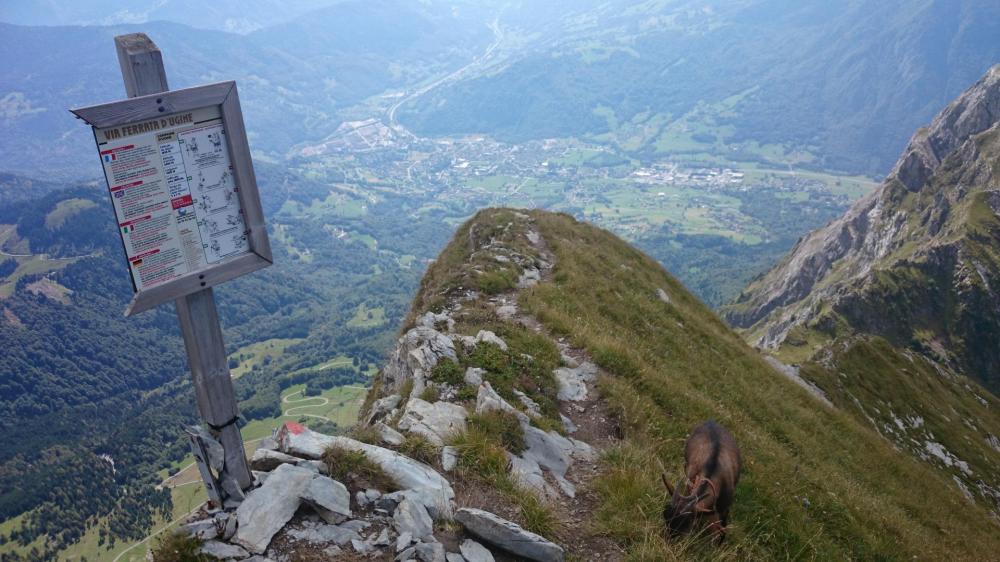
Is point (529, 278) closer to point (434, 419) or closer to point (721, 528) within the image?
point (434, 419)

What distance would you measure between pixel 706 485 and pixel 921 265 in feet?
349

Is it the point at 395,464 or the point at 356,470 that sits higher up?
the point at 356,470

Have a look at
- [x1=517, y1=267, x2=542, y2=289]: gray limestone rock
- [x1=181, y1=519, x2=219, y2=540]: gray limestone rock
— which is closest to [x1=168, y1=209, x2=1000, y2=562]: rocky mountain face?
[x1=181, y1=519, x2=219, y2=540]: gray limestone rock

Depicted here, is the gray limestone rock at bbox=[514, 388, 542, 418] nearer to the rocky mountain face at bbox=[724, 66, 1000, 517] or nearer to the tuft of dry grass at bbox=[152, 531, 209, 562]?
the tuft of dry grass at bbox=[152, 531, 209, 562]

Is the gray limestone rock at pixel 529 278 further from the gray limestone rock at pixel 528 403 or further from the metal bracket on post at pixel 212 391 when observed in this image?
the metal bracket on post at pixel 212 391

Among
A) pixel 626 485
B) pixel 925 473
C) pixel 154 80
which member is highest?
pixel 154 80

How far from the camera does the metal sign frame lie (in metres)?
6.34

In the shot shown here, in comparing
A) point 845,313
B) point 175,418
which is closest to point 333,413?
point 175,418

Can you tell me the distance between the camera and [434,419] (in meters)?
12.1

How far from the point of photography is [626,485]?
10.2m

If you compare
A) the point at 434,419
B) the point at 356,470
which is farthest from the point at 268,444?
the point at 434,419

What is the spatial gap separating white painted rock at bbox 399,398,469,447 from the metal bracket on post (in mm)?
3856

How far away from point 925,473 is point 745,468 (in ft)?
68.4

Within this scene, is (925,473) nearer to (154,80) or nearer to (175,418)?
(154,80)
